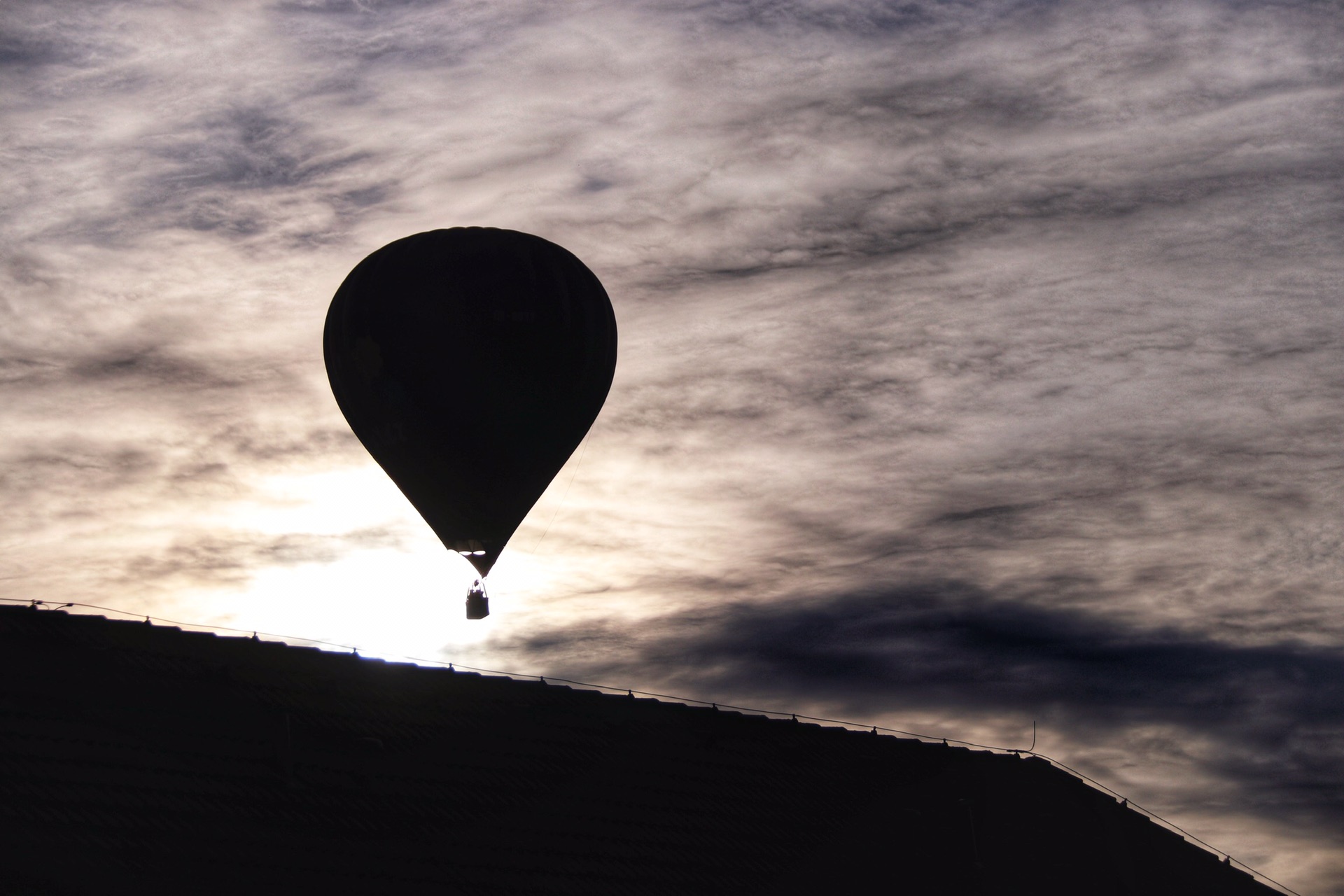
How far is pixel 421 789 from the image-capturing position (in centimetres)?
2008

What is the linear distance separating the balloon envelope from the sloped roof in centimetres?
549

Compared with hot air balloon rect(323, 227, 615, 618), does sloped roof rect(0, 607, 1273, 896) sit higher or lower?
lower

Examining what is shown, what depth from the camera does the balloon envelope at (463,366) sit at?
48.1 ft

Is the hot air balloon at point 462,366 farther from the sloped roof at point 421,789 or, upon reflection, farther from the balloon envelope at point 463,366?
the sloped roof at point 421,789

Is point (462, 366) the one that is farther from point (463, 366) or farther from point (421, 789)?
point (421, 789)

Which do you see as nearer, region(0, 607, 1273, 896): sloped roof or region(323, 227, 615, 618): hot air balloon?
region(323, 227, 615, 618): hot air balloon

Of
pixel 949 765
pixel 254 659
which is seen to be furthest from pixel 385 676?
pixel 949 765

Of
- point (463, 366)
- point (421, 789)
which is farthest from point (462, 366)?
point (421, 789)

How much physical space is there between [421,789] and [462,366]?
25.7 ft

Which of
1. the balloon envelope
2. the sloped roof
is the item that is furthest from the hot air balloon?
the sloped roof

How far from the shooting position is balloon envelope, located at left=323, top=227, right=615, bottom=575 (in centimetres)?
1466

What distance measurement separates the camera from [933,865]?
26.0 metres

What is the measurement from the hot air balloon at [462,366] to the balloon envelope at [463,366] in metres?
0.01

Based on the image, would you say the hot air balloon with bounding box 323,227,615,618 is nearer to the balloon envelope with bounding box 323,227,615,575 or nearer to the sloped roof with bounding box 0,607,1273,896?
the balloon envelope with bounding box 323,227,615,575
